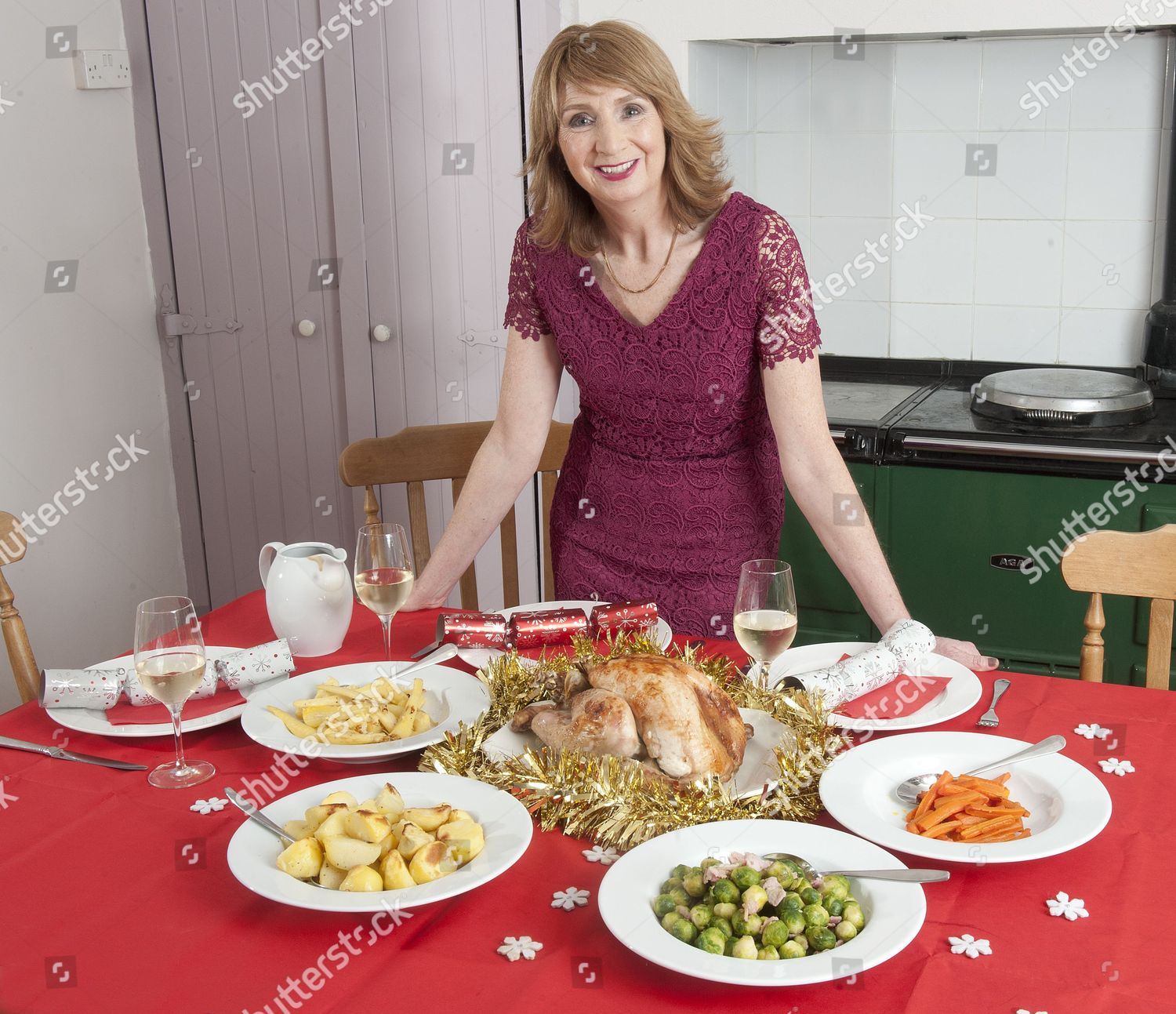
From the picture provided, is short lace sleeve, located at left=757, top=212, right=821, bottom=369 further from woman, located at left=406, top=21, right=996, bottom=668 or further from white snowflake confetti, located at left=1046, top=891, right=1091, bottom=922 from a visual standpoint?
white snowflake confetti, located at left=1046, top=891, right=1091, bottom=922

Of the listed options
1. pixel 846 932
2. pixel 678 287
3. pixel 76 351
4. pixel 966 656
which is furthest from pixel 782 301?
pixel 76 351

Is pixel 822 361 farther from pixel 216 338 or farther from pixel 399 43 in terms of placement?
pixel 216 338

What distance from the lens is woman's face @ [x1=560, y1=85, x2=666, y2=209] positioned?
1.70 metres

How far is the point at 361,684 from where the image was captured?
141 centimetres

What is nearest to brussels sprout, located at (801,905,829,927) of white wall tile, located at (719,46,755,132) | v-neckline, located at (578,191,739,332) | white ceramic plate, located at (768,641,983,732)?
white ceramic plate, located at (768,641,983,732)

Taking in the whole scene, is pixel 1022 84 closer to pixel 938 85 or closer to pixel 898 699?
pixel 938 85

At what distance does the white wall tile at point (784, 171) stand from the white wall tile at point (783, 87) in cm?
3

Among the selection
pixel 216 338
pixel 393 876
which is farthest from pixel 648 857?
pixel 216 338

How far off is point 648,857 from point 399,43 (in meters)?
2.27

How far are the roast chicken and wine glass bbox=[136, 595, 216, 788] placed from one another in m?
0.34

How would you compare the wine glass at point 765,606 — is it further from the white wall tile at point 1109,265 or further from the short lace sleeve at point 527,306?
the white wall tile at point 1109,265

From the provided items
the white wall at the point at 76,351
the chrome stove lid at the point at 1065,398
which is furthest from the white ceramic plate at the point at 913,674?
the white wall at the point at 76,351

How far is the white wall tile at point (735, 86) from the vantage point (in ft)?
9.35

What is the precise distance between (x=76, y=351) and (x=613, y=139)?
1788mm
